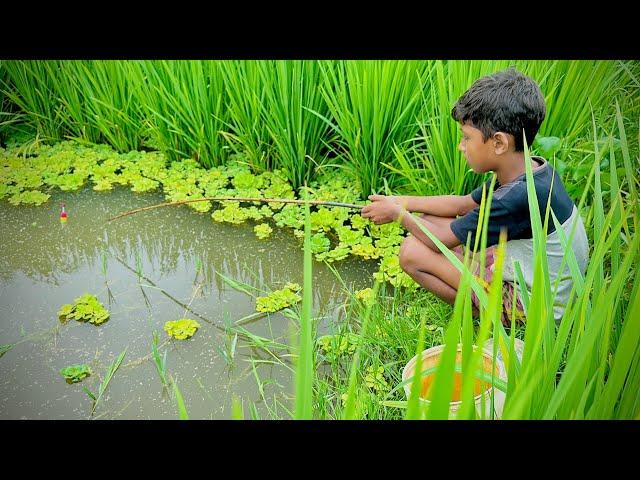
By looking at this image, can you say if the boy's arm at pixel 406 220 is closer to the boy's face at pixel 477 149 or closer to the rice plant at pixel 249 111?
the boy's face at pixel 477 149

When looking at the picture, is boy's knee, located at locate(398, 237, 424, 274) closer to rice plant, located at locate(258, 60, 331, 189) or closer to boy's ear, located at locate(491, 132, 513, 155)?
boy's ear, located at locate(491, 132, 513, 155)

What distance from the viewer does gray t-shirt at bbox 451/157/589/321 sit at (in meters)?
1.65

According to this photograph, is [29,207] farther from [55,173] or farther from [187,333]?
[187,333]

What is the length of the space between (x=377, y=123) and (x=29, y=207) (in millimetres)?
1562

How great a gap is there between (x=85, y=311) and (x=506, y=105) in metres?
1.51

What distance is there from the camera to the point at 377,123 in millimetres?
2484

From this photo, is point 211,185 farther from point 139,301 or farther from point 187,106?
point 139,301

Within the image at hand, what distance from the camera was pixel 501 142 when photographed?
1.69 metres

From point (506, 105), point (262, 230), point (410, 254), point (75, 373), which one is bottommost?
point (75, 373)

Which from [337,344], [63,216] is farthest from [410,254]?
[63,216]

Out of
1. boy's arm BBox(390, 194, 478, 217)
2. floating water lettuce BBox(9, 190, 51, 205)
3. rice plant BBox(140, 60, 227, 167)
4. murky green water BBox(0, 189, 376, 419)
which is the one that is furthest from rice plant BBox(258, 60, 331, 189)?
floating water lettuce BBox(9, 190, 51, 205)

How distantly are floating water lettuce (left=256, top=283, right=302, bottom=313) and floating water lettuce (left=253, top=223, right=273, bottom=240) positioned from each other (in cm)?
40
